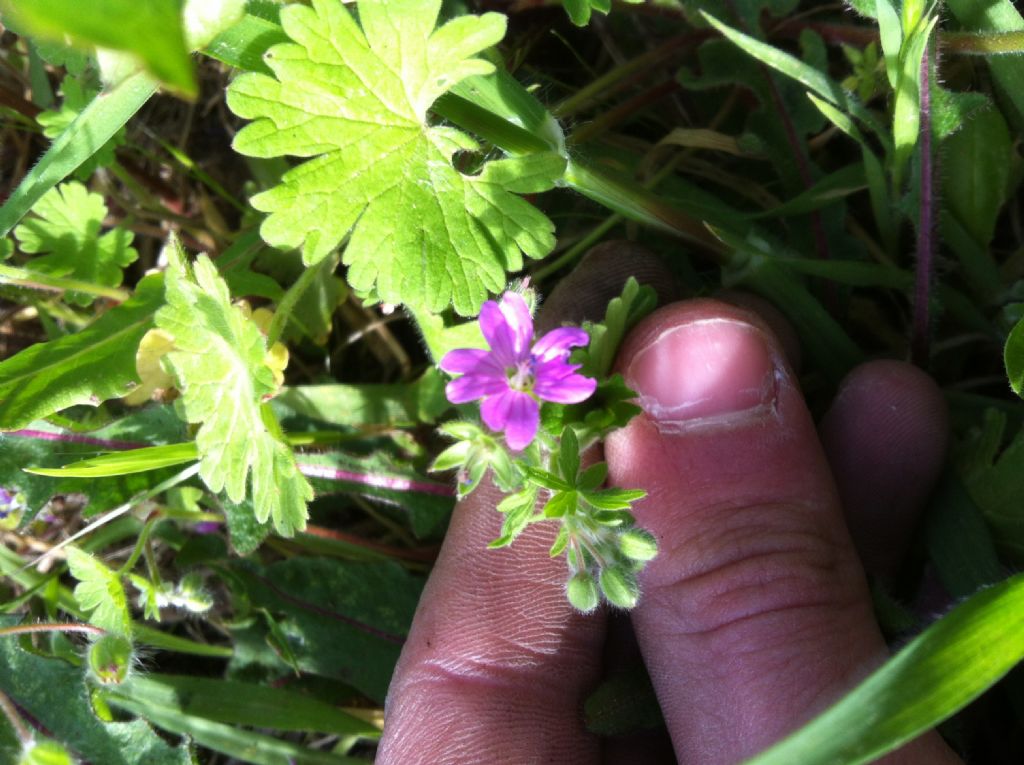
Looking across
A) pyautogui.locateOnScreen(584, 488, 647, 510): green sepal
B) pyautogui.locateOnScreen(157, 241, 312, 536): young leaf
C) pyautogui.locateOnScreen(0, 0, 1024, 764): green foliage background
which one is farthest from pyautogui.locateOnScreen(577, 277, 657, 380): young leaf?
pyautogui.locateOnScreen(157, 241, 312, 536): young leaf

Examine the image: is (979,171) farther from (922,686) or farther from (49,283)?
(49,283)

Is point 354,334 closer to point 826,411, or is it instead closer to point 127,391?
point 127,391

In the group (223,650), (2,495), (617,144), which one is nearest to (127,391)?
(2,495)

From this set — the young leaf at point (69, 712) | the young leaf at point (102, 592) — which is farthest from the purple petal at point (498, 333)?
the young leaf at point (69, 712)

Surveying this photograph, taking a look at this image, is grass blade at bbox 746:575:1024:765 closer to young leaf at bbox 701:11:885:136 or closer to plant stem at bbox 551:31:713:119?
young leaf at bbox 701:11:885:136

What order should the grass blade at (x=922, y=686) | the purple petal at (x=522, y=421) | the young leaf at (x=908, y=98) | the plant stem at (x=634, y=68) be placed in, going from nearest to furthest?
the grass blade at (x=922, y=686) → the purple petal at (x=522, y=421) → the young leaf at (x=908, y=98) → the plant stem at (x=634, y=68)

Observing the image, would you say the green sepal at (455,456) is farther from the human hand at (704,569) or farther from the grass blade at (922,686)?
the grass blade at (922,686)

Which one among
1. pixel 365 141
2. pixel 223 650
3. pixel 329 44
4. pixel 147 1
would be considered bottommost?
pixel 223 650

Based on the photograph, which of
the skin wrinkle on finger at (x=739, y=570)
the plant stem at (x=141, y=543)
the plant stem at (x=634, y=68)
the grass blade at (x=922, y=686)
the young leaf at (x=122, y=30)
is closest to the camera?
the young leaf at (x=122, y=30)
